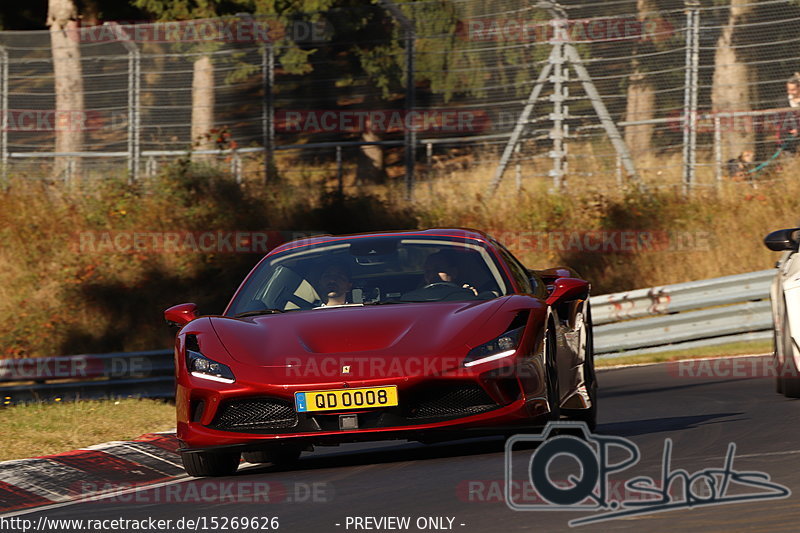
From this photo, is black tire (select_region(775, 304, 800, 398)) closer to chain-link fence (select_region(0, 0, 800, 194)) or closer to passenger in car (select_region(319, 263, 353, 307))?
passenger in car (select_region(319, 263, 353, 307))

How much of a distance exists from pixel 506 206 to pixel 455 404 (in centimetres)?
1667

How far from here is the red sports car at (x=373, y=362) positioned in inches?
311

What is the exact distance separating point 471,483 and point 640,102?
1670cm

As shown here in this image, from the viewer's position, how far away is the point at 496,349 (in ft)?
26.5

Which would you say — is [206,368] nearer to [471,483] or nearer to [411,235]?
[471,483]

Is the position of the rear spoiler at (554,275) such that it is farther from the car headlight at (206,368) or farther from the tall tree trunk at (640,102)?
the tall tree trunk at (640,102)

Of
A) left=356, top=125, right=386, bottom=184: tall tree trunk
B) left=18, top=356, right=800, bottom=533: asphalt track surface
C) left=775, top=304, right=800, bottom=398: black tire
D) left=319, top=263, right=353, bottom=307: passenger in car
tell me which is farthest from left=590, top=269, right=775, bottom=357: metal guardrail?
left=319, top=263, right=353, bottom=307: passenger in car

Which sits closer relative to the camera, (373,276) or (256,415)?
(256,415)

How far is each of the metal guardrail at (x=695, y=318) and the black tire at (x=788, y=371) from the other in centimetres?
640

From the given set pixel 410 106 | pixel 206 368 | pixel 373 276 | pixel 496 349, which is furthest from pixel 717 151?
pixel 206 368

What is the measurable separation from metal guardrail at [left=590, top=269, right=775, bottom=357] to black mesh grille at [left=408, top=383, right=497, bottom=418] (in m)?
10.4

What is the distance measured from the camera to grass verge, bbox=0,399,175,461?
9969 mm

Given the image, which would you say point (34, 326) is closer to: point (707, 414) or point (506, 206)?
point (506, 206)

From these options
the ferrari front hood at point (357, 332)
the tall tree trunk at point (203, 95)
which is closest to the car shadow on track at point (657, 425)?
the ferrari front hood at point (357, 332)
